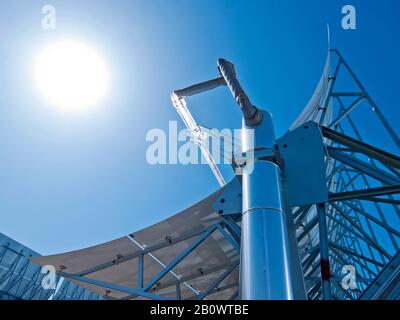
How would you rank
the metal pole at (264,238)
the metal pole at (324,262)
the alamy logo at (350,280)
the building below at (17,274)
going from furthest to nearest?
the building below at (17,274) → the alamy logo at (350,280) → the metal pole at (324,262) → the metal pole at (264,238)

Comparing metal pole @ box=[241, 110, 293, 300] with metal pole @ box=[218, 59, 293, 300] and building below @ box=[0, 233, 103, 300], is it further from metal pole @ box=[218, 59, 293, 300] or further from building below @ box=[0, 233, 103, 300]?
building below @ box=[0, 233, 103, 300]

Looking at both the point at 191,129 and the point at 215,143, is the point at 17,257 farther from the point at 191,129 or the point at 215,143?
the point at 215,143

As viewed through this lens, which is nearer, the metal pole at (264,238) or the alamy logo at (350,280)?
the metal pole at (264,238)

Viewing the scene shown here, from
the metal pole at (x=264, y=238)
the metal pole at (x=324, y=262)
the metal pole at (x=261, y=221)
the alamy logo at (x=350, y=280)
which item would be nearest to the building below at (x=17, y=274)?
the alamy logo at (x=350, y=280)

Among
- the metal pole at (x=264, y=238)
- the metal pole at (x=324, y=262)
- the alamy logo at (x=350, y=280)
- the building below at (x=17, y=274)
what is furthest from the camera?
the building below at (x=17, y=274)

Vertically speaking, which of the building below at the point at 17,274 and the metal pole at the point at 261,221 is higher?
the building below at the point at 17,274

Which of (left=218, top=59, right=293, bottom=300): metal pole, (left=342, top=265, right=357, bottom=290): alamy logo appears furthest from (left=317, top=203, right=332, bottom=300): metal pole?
(left=342, top=265, right=357, bottom=290): alamy logo

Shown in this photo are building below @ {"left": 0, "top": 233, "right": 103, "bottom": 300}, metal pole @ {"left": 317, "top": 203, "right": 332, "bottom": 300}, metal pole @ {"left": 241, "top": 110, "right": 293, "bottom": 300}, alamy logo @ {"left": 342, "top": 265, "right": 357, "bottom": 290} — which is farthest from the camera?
building below @ {"left": 0, "top": 233, "right": 103, "bottom": 300}

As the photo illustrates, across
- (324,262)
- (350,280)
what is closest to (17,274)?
(350,280)

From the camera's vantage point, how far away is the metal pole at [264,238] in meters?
2.31

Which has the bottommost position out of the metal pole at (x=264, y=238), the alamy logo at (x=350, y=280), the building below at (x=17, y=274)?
the metal pole at (x=264, y=238)

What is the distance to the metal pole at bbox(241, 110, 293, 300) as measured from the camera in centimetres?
231

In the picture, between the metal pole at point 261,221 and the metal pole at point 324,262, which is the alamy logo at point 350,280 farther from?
the metal pole at point 261,221
